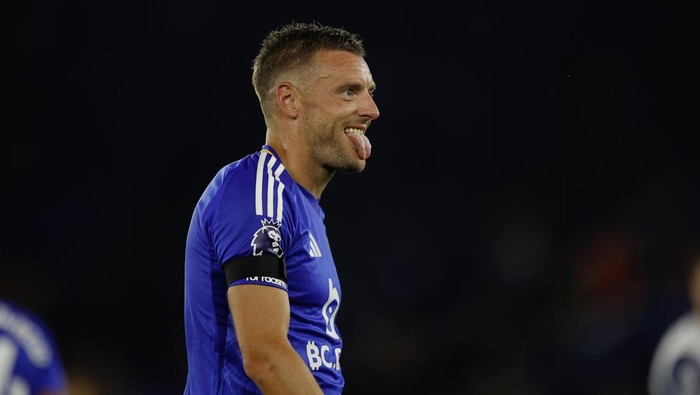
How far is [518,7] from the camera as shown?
25.9 ft

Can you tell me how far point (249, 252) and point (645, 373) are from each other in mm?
5065

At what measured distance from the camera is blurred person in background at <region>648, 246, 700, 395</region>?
565 cm

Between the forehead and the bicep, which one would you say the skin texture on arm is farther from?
the forehead

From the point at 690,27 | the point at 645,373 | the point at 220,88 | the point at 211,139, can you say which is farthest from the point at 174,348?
the point at 690,27

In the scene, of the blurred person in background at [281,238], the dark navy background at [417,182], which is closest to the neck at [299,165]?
the blurred person in background at [281,238]

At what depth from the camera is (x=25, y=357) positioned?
4699 mm

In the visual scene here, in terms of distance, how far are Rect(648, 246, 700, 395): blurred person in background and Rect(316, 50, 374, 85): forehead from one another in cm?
389

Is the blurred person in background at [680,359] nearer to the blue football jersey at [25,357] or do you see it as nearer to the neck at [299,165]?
the blue football jersey at [25,357]

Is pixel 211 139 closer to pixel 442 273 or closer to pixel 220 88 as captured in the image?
pixel 220 88

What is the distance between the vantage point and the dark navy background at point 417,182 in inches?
252

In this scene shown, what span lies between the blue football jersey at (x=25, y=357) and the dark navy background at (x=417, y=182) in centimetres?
92

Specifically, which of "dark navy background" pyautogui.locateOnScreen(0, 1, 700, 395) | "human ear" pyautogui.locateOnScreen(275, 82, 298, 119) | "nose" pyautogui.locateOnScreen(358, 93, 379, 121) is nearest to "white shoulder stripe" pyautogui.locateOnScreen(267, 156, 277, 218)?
"human ear" pyautogui.locateOnScreen(275, 82, 298, 119)

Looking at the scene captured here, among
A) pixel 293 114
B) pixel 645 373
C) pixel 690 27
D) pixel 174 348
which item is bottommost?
pixel 645 373

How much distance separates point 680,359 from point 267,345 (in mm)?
4475
